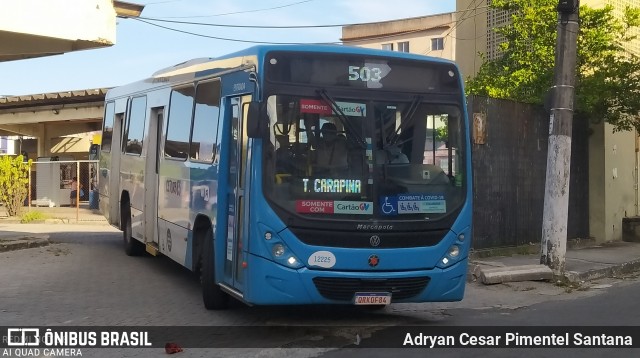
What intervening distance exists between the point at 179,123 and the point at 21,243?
21.0 ft

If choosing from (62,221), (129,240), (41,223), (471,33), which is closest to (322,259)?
(129,240)

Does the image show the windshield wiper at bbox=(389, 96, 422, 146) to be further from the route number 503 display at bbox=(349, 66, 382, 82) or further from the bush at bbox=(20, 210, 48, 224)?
the bush at bbox=(20, 210, 48, 224)

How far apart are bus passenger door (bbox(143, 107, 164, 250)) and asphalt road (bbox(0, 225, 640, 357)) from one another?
73 cm

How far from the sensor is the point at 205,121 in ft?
29.1

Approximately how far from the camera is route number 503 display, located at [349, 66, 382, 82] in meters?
7.34

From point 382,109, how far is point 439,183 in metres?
1.01

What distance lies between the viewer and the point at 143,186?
1199cm

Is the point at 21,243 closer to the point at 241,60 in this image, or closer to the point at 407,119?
the point at 241,60

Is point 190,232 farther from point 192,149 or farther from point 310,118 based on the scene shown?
point 310,118

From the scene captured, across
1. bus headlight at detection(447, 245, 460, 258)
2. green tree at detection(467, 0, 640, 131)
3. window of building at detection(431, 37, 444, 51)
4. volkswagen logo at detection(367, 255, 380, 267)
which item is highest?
window of building at detection(431, 37, 444, 51)

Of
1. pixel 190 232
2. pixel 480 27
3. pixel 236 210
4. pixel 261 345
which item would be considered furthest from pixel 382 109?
pixel 480 27

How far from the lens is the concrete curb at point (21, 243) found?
556 inches

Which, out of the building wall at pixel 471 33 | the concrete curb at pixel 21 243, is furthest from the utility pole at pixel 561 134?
the concrete curb at pixel 21 243

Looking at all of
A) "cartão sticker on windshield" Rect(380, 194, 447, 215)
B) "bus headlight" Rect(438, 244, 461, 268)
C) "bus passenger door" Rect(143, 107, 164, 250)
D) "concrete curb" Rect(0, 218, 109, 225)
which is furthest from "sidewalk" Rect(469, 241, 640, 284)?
"concrete curb" Rect(0, 218, 109, 225)
